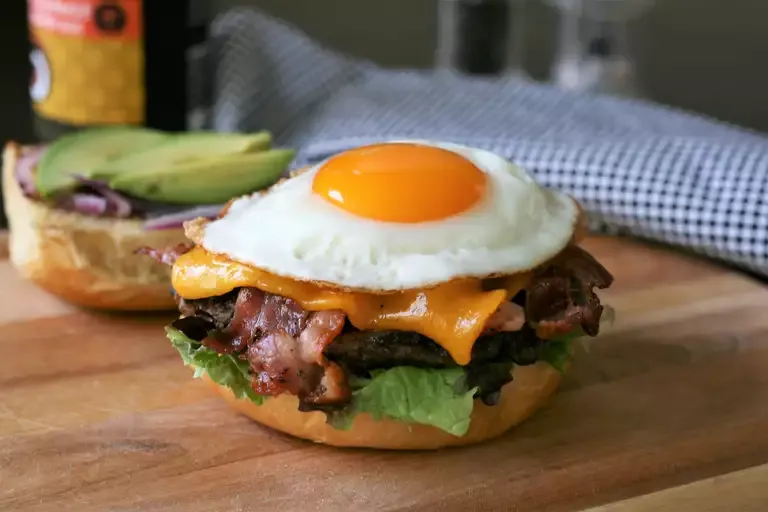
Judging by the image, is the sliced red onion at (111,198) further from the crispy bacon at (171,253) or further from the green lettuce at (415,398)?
the green lettuce at (415,398)

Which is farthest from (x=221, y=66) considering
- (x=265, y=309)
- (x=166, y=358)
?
(x=265, y=309)

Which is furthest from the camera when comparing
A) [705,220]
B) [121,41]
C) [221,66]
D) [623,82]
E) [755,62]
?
[755,62]

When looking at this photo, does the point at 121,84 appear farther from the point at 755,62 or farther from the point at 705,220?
the point at 755,62

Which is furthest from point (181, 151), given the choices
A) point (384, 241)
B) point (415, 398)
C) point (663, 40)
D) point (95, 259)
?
point (663, 40)

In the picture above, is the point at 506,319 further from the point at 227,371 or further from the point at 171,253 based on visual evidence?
the point at 171,253

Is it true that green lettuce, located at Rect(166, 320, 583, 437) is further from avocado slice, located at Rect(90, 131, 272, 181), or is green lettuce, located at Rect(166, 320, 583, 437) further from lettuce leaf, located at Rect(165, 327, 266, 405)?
avocado slice, located at Rect(90, 131, 272, 181)

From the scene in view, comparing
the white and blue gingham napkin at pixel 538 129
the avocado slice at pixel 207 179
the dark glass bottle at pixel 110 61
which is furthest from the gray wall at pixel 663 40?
the avocado slice at pixel 207 179
